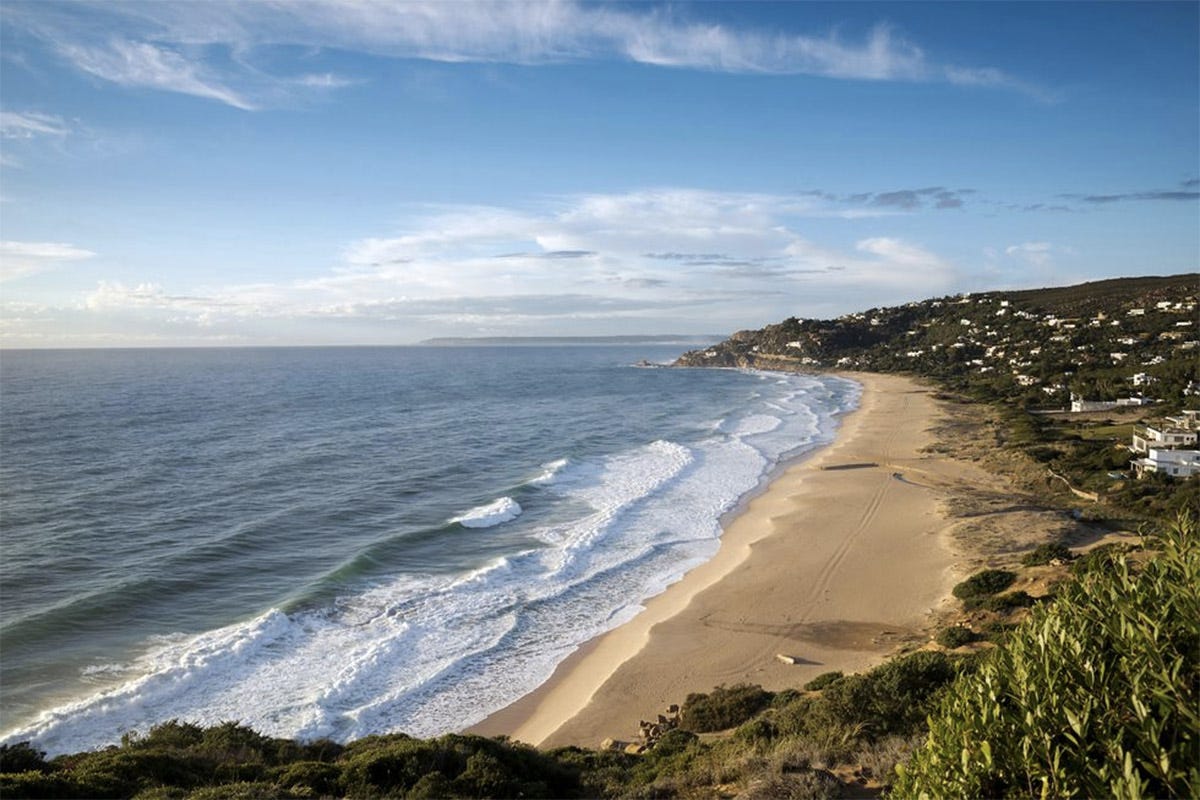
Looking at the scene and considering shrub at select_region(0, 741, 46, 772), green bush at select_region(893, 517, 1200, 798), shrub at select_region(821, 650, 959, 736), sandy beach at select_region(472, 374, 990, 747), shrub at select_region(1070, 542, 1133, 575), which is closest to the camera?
green bush at select_region(893, 517, 1200, 798)

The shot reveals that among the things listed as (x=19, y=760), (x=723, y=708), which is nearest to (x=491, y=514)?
(x=723, y=708)

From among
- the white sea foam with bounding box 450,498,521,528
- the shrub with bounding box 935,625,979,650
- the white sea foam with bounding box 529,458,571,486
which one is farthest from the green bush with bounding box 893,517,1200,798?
the white sea foam with bounding box 529,458,571,486

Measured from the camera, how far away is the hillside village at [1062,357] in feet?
110

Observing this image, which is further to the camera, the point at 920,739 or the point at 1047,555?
the point at 1047,555

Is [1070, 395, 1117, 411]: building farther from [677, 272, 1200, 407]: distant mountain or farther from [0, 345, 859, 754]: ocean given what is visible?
[0, 345, 859, 754]: ocean

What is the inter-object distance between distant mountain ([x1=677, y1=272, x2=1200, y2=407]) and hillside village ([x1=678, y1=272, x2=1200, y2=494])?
21 centimetres

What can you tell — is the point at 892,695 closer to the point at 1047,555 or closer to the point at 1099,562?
the point at 1099,562

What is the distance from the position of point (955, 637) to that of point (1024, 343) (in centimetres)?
8677

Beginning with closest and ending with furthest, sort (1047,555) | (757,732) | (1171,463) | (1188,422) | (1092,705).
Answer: (1092,705), (757,732), (1047,555), (1171,463), (1188,422)

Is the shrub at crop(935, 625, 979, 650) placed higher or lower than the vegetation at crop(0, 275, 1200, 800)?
lower

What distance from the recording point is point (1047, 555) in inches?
738

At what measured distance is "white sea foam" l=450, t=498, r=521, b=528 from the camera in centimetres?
2708

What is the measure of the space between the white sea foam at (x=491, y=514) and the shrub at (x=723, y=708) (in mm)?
15060

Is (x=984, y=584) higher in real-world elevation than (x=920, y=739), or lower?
lower
